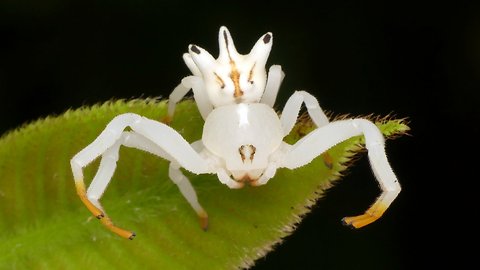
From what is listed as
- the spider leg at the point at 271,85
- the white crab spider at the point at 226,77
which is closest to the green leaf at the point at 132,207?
the white crab spider at the point at 226,77

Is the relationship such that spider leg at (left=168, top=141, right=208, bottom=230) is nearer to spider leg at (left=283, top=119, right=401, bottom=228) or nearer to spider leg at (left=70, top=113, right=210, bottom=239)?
spider leg at (left=70, top=113, right=210, bottom=239)

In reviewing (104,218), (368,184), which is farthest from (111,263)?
(368,184)

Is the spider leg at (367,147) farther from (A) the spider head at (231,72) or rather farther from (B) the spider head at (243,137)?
(A) the spider head at (231,72)

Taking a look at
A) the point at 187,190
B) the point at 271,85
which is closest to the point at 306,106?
the point at 271,85

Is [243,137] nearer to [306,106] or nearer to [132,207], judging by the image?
[306,106]

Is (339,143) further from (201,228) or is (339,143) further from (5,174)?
(5,174)

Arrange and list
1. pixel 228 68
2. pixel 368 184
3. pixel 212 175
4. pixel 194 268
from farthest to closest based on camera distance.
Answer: pixel 368 184
pixel 228 68
pixel 212 175
pixel 194 268

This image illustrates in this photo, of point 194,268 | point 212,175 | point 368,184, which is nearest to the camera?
point 194,268
